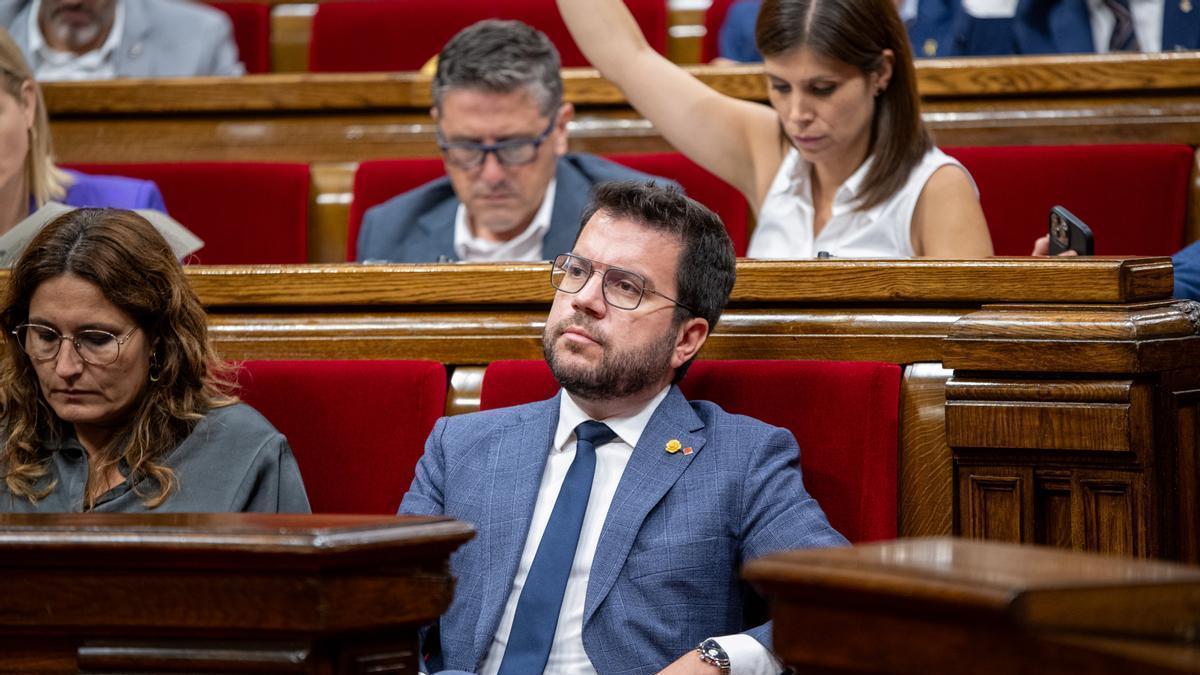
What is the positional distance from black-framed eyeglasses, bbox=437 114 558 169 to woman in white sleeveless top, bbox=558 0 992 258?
0.20m

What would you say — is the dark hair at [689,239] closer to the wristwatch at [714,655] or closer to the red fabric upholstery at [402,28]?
the wristwatch at [714,655]

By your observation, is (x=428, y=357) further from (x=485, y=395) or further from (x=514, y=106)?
(x=514, y=106)

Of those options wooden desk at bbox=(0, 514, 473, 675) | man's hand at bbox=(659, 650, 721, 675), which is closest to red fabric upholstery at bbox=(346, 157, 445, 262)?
man's hand at bbox=(659, 650, 721, 675)

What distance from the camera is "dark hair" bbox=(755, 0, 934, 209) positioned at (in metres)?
1.66

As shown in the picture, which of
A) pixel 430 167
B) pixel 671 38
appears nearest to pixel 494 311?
pixel 430 167

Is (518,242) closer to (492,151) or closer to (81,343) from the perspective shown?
(492,151)

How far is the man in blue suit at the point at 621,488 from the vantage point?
1203 millimetres

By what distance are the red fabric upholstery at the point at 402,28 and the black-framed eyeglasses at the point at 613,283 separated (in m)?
1.47

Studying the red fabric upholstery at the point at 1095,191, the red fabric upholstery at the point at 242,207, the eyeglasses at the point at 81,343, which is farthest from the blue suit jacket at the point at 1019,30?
the eyeglasses at the point at 81,343

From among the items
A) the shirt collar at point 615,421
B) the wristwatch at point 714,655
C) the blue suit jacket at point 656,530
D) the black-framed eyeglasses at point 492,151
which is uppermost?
the black-framed eyeglasses at point 492,151

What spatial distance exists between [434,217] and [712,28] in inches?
36.2

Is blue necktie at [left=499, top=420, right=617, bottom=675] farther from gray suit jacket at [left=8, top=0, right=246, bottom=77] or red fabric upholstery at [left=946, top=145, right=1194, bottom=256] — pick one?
gray suit jacket at [left=8, top=0, right=246, bottom=77]

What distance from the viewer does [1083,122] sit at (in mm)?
2057

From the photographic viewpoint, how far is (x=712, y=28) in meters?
2.79
